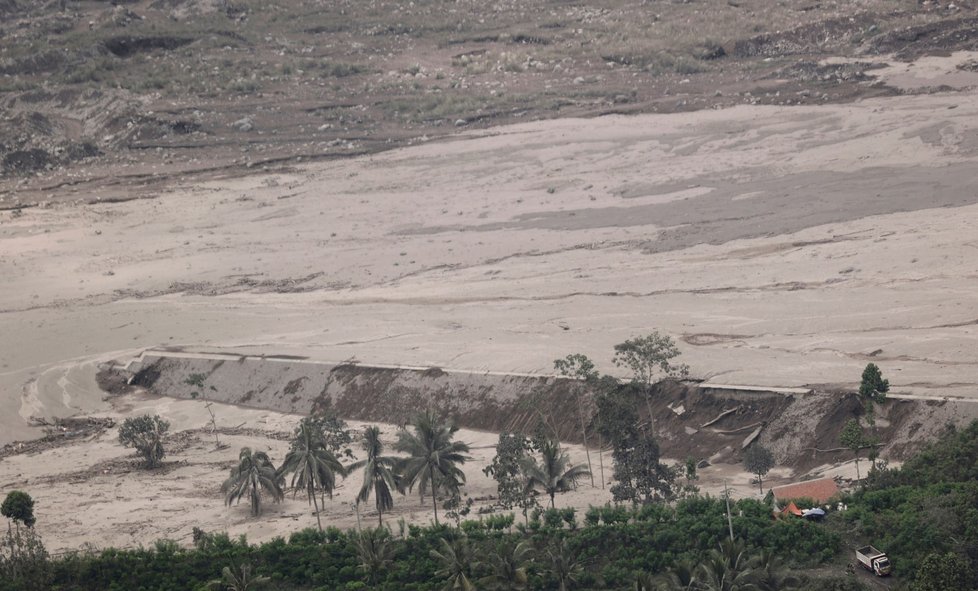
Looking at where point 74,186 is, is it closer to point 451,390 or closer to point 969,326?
point 451,390

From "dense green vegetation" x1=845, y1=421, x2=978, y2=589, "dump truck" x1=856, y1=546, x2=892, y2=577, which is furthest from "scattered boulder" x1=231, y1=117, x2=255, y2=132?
"dump truck" x1=856, y1=546, x2=892, y2=577

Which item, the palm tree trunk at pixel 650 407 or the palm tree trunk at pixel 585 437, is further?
the palm tree trunk at pixel 650 407

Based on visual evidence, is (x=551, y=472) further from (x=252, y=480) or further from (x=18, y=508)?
(x=18, y=508)

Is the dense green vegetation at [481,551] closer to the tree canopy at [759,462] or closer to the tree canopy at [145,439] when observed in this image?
the tree canopy at [759,462]

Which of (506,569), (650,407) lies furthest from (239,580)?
(650,407)

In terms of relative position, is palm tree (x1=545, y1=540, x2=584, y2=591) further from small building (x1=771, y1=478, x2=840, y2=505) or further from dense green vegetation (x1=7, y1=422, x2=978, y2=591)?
small building (x1=771, y1=478, x2=840, y2=505)

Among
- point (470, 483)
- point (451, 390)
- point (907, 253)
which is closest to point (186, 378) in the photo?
point (451, 390)

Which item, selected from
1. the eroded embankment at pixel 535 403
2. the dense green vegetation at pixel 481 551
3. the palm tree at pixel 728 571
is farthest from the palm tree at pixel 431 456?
the palm tree at pixel 728 571
